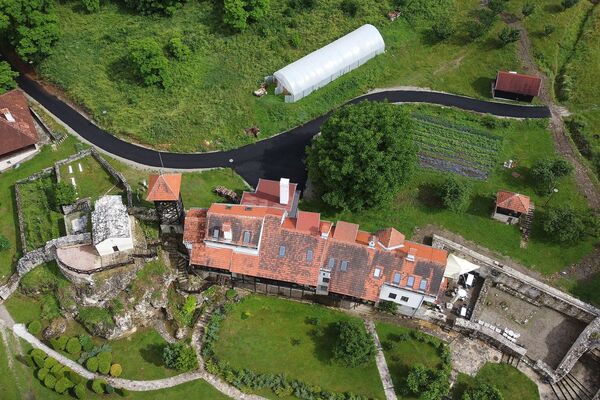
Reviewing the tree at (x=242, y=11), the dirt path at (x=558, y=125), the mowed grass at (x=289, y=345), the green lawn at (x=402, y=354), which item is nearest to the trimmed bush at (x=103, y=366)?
the mowed grass at (x=289, y=345)

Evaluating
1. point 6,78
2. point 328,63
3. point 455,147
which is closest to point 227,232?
point 328,63

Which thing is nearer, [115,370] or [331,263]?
[115,370]

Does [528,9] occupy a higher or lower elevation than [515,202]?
higher

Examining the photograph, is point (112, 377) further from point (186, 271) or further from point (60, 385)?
point (186, 271)

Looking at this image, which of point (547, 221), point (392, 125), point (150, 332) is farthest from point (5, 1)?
point (547, 221)

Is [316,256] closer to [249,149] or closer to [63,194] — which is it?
[249,149]

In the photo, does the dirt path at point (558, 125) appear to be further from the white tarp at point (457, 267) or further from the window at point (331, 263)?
the window at point (331, 263)

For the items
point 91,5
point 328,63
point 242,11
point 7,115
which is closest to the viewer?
point 7,115
